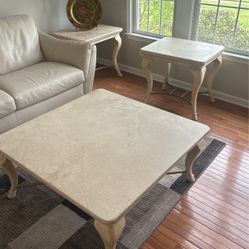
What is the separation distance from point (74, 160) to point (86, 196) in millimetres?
242

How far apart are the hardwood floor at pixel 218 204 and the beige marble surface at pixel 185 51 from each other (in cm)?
54

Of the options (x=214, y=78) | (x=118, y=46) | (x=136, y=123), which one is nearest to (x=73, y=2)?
(x=118, y=46)

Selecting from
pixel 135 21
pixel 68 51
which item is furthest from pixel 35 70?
pixel 135 21

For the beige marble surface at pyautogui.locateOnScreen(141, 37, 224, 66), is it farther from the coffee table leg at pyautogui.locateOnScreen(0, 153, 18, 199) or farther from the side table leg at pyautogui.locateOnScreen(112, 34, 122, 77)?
the coffee table leg at pyautogui.locateOnScreen(0, 153, 18, 199)

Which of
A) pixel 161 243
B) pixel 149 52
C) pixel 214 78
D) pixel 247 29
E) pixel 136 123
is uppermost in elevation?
pixel 247 29

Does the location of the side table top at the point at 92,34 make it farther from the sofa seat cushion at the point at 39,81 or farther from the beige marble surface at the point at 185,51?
the beige marble surface at the point at 185,51

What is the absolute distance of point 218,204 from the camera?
167 centimetres

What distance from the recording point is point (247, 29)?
2467 mm

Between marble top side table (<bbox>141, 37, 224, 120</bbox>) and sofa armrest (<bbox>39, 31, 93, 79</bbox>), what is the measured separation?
19.4 inches

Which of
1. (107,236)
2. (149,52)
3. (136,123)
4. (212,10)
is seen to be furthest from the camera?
(212,10)

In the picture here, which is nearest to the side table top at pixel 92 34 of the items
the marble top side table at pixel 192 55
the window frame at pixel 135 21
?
the window frame at pixel 135 21

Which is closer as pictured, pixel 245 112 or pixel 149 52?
pixel 149 52

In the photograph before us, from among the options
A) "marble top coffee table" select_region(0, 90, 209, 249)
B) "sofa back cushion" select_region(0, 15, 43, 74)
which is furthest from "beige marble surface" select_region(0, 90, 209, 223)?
"sofa back cushion" select_region(0, 15, 43, 74)

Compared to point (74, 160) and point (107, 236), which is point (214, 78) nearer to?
point (74, 160)
